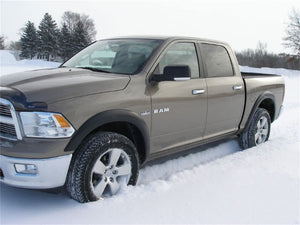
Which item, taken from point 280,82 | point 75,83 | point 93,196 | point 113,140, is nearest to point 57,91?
point 75,83

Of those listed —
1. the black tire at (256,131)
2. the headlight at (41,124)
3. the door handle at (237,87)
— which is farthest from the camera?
the black tire at (256,131)

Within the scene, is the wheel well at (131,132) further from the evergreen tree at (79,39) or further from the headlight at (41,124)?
the evergreen tree at (79,39)

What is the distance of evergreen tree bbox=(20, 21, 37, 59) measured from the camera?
1729 inches

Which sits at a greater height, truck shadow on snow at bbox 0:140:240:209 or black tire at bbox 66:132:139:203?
black tire at bbox 66:132:139:203

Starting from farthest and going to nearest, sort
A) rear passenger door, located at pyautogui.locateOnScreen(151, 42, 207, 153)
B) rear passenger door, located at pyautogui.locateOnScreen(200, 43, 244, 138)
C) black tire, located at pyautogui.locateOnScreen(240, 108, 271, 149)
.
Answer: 1. black tire, located at pyautogui.locateOnScreen(240, 108, 271, 149)
2. rear passenger door, located at pyautogui.locateOnScreen(200, 43, 244, 138)
3. rear passenger door, located at pyautogui.locateOnScreen(151, 42, 207, 153)

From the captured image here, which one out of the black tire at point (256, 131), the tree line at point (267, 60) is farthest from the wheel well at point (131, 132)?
the tree line at point (267, 60)

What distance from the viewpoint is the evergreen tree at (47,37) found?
44088 mm

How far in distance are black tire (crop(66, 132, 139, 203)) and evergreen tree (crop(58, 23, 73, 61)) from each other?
44.3m

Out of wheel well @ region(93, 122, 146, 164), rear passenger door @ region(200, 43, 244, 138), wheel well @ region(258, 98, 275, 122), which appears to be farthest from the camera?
wheel well @ region(258, 98, 275, 122)

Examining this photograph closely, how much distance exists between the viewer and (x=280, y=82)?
18.4 ft

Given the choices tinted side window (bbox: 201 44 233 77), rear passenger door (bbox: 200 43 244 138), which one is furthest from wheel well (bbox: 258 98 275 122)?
tinted side window (bbox: 201 44 233 77)

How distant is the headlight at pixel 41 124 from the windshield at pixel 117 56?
1.08 metres

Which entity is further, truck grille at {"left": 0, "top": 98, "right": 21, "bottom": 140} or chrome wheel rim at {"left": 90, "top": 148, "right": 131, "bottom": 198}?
chrome wheel rim at {"left": 90, "top": 148, "right": 131, "bottom": 198}

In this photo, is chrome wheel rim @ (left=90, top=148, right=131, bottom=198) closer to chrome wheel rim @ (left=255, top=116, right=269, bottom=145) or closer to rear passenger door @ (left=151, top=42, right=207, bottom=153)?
rear passenger door @ (left=151, top=42, right=207, bottom=153)
